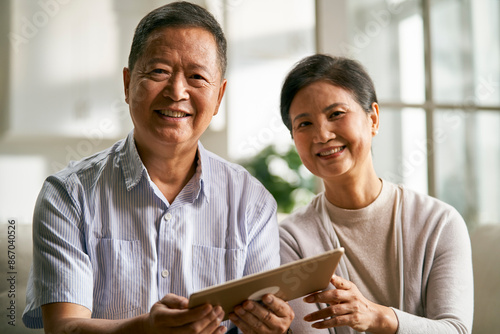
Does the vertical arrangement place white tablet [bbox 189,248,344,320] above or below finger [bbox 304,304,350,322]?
above

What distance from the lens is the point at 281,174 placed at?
4.47 metres

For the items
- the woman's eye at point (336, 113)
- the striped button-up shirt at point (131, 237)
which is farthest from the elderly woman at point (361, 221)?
the striped button-up shirt at point (131, 237)

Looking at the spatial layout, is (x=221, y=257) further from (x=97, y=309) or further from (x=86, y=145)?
(x=86, y=145)

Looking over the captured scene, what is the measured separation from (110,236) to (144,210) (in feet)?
0.37

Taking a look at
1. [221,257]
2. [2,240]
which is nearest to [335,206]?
[221,257]

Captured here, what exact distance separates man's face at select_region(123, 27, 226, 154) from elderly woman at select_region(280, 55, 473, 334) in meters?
0.36

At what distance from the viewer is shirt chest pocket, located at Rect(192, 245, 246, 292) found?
1.37 metres

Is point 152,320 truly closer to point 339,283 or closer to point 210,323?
point 210,323

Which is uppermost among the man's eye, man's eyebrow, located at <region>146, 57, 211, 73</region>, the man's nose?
man's eyebrow, located at <region>146, 57, 211, 73</region>

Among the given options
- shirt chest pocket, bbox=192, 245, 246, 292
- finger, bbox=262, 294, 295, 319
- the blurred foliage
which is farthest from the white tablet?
the blurred foliage

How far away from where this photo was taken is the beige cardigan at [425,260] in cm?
138

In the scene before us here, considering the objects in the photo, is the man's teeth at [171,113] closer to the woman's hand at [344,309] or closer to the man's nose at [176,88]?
the man's nose at [176,88]

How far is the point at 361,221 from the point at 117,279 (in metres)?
0.76

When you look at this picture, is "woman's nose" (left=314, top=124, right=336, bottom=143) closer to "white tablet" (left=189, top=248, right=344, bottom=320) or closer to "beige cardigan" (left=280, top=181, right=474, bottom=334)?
"beige cardigan" (left=280, top=181, right=474, bottom=334)
